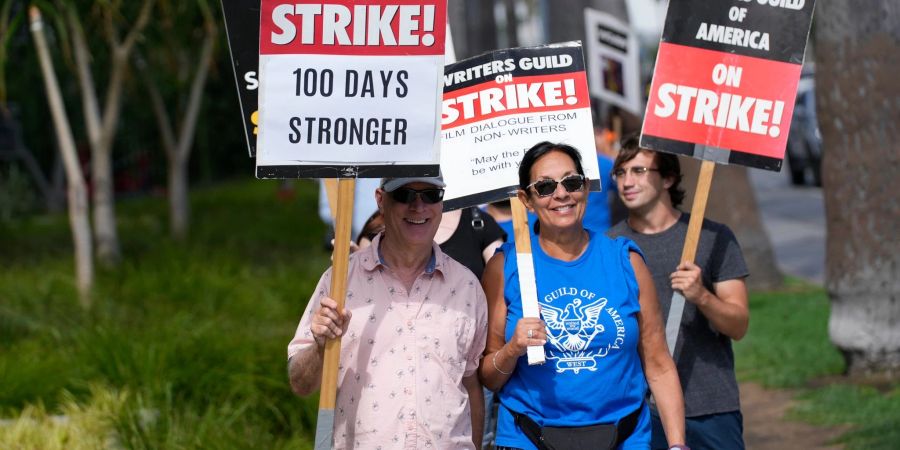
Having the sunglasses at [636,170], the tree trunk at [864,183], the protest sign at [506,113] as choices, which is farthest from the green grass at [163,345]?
the tree trunk at [864,183]

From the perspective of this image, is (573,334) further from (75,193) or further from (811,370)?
(75,193)

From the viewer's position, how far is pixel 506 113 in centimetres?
523

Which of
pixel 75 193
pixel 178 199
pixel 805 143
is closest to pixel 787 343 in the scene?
pixel 75 193

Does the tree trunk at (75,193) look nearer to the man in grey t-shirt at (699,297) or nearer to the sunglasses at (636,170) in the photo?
the sunglasses at (636,170)

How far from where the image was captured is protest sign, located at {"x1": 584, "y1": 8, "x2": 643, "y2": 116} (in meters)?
11.4

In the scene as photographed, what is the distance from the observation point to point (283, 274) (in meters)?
13.9

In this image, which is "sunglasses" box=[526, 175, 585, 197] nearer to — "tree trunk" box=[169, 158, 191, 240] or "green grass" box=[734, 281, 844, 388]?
"green grass" box=[734, 281, 844, 388]

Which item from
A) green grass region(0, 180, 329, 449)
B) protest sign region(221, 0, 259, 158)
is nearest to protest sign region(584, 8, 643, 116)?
green grass region(0, 180, 329, 449)

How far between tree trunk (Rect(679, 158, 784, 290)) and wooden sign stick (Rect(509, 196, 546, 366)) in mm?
9584

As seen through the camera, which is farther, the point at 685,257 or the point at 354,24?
the point at 685,257

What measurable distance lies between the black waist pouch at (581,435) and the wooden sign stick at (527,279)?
0.21m

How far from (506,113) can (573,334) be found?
1063 mm

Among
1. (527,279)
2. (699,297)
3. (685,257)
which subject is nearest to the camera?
(527,279)

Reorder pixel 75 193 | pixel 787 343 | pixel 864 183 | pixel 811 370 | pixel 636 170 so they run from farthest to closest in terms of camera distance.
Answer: pixel 75 193 < pixel 787 343 < pixel 811 370 < pixel 864 183 < pixel 636 170
